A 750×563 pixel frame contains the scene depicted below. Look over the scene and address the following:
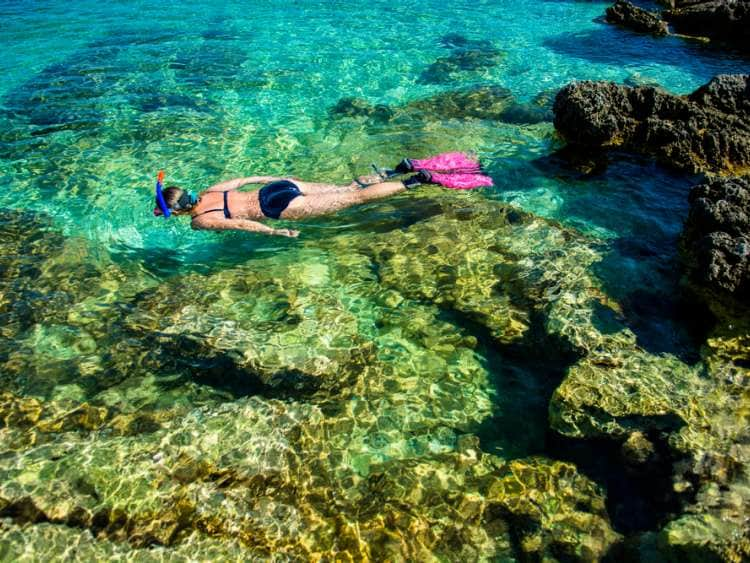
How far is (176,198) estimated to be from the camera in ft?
23.2

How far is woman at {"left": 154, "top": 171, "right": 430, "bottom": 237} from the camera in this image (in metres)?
7.30

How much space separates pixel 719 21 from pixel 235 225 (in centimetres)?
1681

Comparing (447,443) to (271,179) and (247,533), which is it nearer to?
Answer: (247,533)

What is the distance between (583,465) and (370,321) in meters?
2.73

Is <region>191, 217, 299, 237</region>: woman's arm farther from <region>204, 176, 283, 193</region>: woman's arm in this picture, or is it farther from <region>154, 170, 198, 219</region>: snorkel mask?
<region>204, 176, 283, 193</region>: woman's arm

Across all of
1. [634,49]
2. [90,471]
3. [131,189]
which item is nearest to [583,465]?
[90,471]

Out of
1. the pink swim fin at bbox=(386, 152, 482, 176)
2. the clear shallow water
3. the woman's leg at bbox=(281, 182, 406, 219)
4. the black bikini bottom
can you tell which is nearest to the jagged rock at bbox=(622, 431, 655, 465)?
the clear shallow water

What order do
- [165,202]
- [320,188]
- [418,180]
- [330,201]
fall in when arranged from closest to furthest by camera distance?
[165,202] → [330,201] → [418,180] → [320,188]

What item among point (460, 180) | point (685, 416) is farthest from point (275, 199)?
point (685, 416)

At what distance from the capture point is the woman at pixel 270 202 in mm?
7305

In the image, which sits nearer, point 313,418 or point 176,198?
point 313,418

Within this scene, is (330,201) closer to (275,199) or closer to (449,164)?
(275,199)

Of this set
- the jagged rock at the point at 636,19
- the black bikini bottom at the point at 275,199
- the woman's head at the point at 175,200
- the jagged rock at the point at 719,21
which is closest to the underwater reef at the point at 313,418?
the black bikini bottom at the point at 275,199

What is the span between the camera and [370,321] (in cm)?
587
